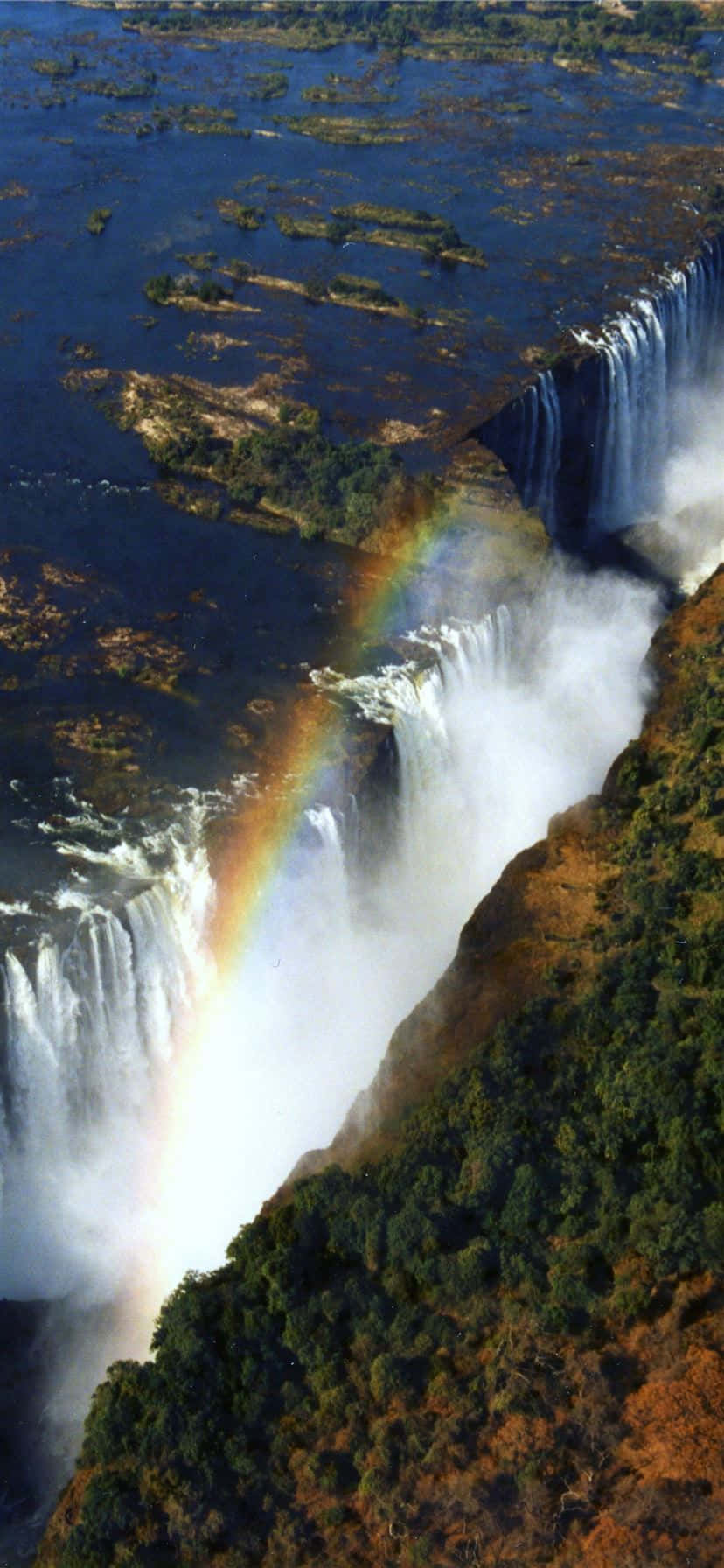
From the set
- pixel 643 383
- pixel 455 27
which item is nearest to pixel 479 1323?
pixel 643 383

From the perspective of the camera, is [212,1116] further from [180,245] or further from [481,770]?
[180,245]

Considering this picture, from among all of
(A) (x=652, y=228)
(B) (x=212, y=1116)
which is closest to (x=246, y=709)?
(B) (x=212, y=1116)

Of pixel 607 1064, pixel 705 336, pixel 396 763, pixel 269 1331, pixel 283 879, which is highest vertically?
pixel 705 336

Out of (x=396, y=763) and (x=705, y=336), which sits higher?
(x=705, y=336)

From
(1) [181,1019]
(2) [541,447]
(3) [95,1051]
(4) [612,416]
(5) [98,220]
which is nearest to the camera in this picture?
(3) [95,1051]

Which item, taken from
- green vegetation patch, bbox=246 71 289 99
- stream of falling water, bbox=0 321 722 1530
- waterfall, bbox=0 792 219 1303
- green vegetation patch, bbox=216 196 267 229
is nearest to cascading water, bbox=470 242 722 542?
stream of falling water, bbox=0 321 722 1530

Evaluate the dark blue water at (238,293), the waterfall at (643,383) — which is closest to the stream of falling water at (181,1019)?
the dark blue water at (238,293)

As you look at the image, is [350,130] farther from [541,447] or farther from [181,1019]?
[181,1019]
